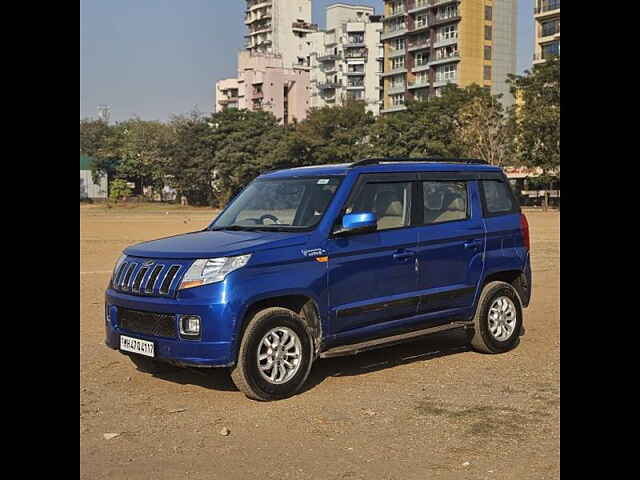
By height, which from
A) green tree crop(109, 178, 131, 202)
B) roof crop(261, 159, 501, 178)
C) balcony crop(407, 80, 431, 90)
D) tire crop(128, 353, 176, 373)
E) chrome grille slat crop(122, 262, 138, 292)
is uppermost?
balcony crop(407, 80, 431, 90)

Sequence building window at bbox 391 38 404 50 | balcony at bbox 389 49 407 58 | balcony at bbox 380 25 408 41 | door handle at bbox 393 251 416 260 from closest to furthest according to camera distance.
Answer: door handle at bbox 393 251 416 260
balcony at bbox 380 25 408 41
balcony at bbox 389 49 407 58
building window at bbox 391 38 404 50

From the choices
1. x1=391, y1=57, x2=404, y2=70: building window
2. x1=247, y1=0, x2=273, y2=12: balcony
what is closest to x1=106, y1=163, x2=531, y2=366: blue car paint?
x1=391, y1=57, x2=404, y2=70: building window

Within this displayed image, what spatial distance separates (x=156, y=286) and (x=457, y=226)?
330cm

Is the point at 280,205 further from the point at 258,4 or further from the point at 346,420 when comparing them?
the point at 258,4

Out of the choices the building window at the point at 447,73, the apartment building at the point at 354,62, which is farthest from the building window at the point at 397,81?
the apartment building at the point at 354,62

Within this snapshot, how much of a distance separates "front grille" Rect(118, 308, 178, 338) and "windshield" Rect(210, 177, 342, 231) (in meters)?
1.42

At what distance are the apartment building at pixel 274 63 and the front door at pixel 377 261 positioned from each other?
105679mm

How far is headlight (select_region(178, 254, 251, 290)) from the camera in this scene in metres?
6.61

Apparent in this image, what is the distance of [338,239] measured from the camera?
289 inches

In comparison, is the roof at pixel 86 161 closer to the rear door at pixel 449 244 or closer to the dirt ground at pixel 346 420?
the dirt ground at pixel 346 420

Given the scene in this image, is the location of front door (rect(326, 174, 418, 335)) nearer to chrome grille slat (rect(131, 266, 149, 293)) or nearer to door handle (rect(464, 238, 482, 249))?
door handle (rect(464, 238, 482, 249))

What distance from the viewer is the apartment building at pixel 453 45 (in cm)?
9381
